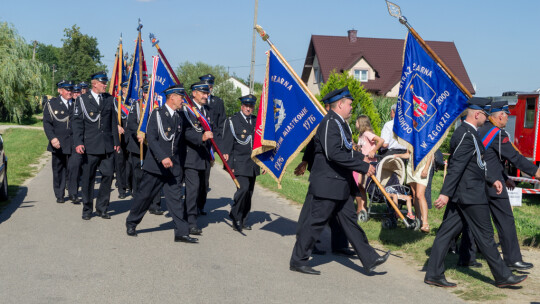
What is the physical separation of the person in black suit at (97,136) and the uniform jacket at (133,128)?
1466 mm

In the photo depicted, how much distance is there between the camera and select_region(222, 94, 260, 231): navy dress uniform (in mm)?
8711

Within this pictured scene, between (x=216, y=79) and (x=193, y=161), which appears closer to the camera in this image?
(x=193, y=161)

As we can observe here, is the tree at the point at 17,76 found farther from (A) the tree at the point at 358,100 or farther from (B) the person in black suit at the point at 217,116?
(B) the person in black suit at the point at 217,116

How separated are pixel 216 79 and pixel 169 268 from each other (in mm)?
71585

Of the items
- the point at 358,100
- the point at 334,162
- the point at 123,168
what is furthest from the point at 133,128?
the point at 358,100

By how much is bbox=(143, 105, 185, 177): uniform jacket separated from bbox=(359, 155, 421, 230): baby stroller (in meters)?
3.05

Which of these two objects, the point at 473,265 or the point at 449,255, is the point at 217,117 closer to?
the point at 449,255

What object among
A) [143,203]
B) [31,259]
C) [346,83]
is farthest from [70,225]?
[346,83]

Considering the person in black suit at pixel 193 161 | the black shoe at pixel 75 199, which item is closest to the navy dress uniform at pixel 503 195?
the person in black suit at pixel 193 161

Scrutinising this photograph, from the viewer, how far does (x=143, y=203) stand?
806 cm

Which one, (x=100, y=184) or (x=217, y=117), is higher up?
(x=217, y=117)

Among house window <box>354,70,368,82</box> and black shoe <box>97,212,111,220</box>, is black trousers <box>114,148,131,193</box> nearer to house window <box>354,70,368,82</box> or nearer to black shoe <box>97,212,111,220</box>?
black shoe <box>97,212,111,220</box>

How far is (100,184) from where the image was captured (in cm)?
947

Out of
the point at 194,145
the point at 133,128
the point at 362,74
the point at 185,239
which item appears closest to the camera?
the point at 185,239
